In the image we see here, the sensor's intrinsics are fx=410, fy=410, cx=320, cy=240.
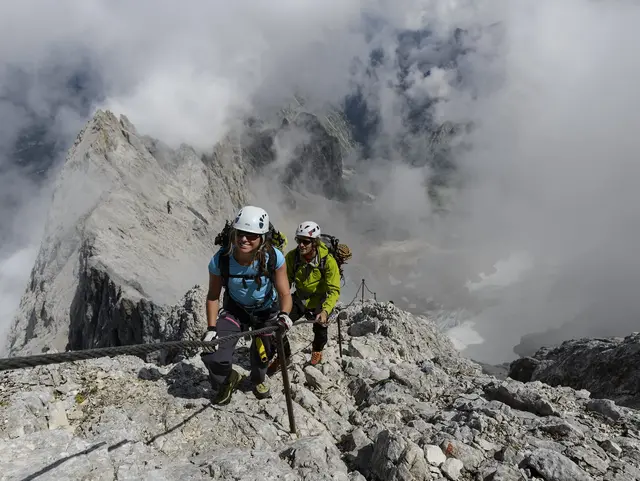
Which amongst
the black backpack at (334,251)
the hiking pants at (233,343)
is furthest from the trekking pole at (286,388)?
the black backpack at (334,251)

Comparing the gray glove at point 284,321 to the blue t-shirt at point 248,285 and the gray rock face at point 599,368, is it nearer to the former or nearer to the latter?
the blue t-shirt at point 248,285

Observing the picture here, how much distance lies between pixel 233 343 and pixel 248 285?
83 centimetres

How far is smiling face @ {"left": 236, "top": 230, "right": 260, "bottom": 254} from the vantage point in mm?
5223

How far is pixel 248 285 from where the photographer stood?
18.1ft

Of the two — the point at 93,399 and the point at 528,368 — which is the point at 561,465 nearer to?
the point at 93,399

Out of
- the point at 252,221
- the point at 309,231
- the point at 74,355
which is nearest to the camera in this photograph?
the point at 74,355

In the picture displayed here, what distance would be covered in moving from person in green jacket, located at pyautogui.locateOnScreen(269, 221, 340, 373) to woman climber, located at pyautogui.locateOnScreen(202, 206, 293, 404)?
47.4 inches

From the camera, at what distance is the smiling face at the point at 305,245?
7.04 metres

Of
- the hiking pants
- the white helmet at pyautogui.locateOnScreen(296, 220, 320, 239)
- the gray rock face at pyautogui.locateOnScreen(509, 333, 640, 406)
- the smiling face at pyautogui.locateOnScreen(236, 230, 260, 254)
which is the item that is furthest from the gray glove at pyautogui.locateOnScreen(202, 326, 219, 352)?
the gray rock face at pyautogui.locateOnScreen(509, 333, 640, 406)

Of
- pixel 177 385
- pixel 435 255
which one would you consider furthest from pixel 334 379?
pixel 435 255

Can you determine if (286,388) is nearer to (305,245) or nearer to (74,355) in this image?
(305,245)

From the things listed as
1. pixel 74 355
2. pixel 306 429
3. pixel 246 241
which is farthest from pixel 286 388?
pixel 74 355

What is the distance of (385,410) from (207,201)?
214ft

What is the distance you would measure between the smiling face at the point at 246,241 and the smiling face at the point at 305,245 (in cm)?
176
